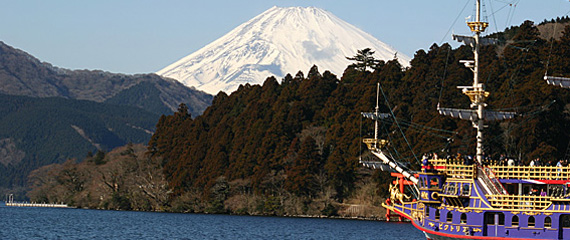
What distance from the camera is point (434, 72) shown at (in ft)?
284

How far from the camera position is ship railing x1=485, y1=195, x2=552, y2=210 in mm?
43156

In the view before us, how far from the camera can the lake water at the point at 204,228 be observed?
194 feet

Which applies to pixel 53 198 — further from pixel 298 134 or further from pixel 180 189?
pixel 298 134

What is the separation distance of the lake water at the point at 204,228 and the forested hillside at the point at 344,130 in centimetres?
594

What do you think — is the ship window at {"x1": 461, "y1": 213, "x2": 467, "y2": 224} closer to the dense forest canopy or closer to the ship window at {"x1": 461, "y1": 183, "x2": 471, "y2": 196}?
the ship window at {"x1": 461, "y1": 183, "x2": 471, "y2": 196}

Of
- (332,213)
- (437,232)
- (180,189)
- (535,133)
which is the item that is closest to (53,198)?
(180,189)

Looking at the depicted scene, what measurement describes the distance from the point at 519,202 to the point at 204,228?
91.1 feet

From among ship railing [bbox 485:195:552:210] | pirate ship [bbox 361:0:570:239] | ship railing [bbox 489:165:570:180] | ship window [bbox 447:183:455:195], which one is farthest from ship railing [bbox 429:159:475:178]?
ship railing [bbox 485:195:552:210]

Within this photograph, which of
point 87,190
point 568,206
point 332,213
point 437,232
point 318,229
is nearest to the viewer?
point 568,206

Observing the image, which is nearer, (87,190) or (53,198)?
(87,190)

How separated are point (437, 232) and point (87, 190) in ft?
234

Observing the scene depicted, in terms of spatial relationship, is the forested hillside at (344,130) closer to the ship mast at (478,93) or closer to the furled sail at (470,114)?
the furled sail at (470,114)

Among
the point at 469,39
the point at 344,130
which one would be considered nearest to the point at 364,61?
the point at 344,130

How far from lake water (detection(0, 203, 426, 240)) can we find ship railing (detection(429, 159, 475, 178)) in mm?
12800
